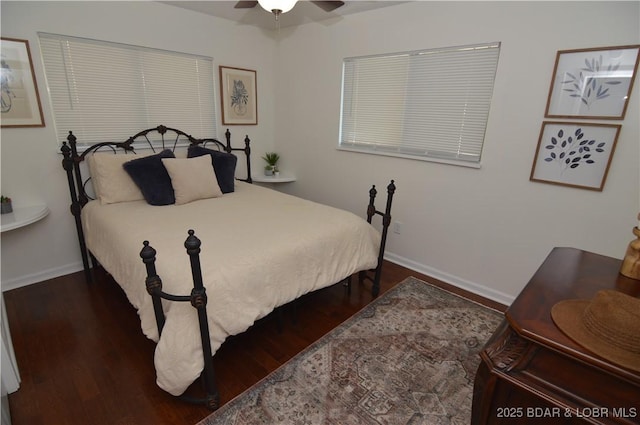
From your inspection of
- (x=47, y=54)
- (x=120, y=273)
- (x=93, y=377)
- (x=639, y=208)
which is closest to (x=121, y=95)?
(x=47, y=54)

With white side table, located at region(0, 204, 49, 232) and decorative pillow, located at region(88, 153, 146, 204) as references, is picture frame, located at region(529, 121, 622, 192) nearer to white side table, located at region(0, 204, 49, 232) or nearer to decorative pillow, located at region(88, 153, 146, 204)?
decorative pillow, located at region(88, 153, 146, 204)

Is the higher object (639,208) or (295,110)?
(295,110)

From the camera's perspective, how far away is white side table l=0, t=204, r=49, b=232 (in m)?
2.14

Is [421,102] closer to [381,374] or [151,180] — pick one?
[381,374]

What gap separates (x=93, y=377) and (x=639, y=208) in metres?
3.48

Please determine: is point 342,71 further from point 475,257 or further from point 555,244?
point 555,244

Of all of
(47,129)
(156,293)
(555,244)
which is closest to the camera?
(156,293)

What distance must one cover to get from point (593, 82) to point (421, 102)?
1.21 m

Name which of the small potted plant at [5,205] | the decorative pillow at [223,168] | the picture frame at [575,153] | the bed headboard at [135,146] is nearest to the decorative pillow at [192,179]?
the decorative pillow at [223,168]

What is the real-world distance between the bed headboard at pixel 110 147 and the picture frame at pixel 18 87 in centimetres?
29

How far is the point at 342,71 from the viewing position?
3330 millimetres

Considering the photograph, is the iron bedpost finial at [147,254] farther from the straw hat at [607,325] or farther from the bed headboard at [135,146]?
the bed headboard at [135,146]

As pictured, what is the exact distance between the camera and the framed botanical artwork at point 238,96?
140 inches

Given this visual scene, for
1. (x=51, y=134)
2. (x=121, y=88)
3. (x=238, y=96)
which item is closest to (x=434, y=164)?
(x=238, y=96)
